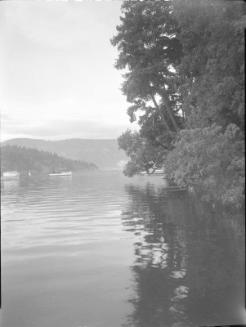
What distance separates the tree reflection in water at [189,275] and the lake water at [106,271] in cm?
1

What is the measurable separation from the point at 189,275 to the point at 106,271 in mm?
1109

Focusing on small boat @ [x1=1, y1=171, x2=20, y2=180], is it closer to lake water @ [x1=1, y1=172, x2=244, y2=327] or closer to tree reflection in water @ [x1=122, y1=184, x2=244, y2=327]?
lake water @ [x1=1, y1=172, x2=244, y2=327]

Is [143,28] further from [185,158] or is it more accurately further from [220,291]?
[220,291]

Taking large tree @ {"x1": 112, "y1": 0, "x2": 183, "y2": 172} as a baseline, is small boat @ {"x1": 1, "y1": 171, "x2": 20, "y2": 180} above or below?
below

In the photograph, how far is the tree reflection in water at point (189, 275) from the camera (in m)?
4.74

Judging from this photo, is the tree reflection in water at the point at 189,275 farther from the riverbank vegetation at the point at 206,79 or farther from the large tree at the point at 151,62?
the large tree at the point at 151,62

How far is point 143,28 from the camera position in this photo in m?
11.3

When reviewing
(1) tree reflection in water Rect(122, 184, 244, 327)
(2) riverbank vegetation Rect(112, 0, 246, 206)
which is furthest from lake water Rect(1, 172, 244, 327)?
(2) riverbank vegetation Rect(112, 0, 246, 206)

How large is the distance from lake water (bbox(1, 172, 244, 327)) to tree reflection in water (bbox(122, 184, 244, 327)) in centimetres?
1

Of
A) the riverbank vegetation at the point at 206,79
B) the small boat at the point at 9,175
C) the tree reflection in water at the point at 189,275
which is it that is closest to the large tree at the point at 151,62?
the riverbank vegetation at the point at 206,79

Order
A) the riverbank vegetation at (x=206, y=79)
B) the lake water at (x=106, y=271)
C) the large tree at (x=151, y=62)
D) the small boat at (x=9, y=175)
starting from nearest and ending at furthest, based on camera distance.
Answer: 1. the lake water at (x=106, y=271)
2. the riverbank vegetation at (x=206, y=79)
3. the small boat at (x=9, y=175)
4. the large tree at (x=151, y=62)

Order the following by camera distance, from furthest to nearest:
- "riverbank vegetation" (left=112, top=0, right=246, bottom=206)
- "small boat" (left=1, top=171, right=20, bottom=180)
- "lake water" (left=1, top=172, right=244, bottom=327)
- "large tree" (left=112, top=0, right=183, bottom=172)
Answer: "large tree" (left=112, top=0, right=183, bottom=172) < "small boat" (left=1, top=171, right=20, bottom=180) < "riverbank vegetation" (left=112, top=0, right=246, bottom=206) < "lake water" (left=1, top=172, right=244, bottom=327)

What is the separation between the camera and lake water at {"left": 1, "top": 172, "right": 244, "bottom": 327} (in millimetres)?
4707

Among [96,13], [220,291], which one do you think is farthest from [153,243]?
[96,13]
